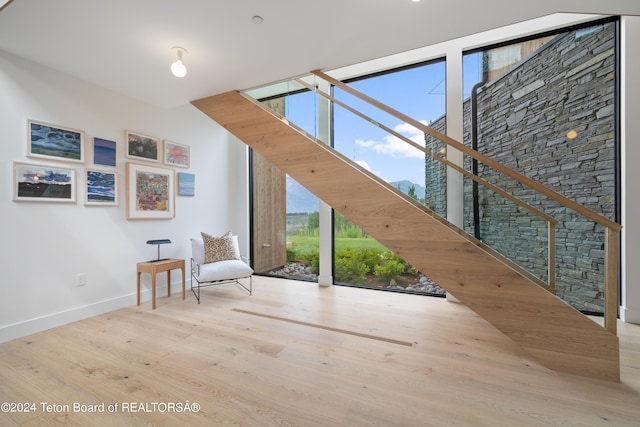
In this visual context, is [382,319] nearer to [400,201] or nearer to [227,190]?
[400,201]

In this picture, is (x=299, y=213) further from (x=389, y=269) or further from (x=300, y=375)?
(x=300, y=375)

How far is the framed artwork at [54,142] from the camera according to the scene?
8.85 ft

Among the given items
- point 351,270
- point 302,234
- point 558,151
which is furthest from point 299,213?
point 558,151

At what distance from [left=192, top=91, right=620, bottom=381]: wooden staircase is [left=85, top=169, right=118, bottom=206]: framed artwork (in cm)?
188

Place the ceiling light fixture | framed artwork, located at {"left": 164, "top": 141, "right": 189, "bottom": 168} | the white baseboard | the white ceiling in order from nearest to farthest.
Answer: the white ceiling → the ceiling light fixture → the white baseboard → framed artwork, located at {"left": 164, "top": 141, "right": 189, "bottom": 168}

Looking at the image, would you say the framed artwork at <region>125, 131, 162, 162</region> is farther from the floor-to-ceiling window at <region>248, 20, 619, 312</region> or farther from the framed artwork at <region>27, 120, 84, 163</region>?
the floor-to-ceiling window at <region>248, 20, 619, 312</region>

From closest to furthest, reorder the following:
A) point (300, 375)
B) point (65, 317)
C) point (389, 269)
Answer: point (300, 375)
point (65, 317)
point (389, 269)

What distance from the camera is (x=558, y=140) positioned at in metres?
3.05

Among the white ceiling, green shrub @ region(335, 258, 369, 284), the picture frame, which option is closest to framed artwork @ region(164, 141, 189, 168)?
the picture frame

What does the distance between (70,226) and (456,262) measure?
3958mm

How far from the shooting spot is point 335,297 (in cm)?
379

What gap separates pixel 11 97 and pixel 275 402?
3621 mm

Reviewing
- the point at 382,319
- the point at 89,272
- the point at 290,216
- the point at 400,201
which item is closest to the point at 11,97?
the point at 89,272

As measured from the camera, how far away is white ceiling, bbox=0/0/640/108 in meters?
1.96
